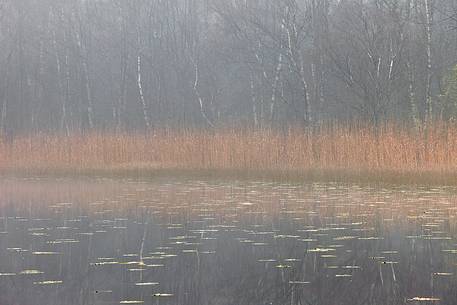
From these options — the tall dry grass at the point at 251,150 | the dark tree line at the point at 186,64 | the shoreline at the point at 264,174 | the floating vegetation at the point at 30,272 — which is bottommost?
the floating vegetation at the point at 30,272

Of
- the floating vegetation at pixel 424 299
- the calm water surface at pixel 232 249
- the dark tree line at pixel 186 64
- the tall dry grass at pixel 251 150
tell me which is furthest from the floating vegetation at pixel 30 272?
the dark tree line at pixel 186 64

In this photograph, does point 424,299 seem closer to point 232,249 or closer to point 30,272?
point 232,249

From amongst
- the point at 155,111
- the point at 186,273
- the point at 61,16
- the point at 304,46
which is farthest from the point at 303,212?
the point at 61,16

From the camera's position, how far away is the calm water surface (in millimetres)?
4816

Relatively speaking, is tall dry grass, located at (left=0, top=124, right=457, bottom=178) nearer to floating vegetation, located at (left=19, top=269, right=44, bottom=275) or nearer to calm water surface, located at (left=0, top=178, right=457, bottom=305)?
calm water surface, located at (left=0, top=178, right=457, bottom=305)

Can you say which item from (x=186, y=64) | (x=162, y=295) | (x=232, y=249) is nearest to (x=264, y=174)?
(x=232, y=249)

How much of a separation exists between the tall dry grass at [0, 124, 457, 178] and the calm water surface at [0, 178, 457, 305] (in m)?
2.76

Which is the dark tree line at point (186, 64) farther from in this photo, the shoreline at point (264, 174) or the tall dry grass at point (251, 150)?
the shoreline at point (264, 174)

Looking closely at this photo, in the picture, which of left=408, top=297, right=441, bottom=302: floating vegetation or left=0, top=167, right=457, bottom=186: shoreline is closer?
left=408, top=297, right=441, bottom=302: floating vegetation

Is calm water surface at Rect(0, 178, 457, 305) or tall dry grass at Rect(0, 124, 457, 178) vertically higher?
tall dry grass at Rect(0, 124, 457, 178)

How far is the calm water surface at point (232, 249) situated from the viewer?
15.8 feet

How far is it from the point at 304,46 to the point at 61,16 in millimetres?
9623

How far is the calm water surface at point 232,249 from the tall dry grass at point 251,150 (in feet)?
9.06

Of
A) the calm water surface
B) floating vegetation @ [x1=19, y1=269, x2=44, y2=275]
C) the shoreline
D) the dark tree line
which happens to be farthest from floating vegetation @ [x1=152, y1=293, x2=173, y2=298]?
the dark tree line
